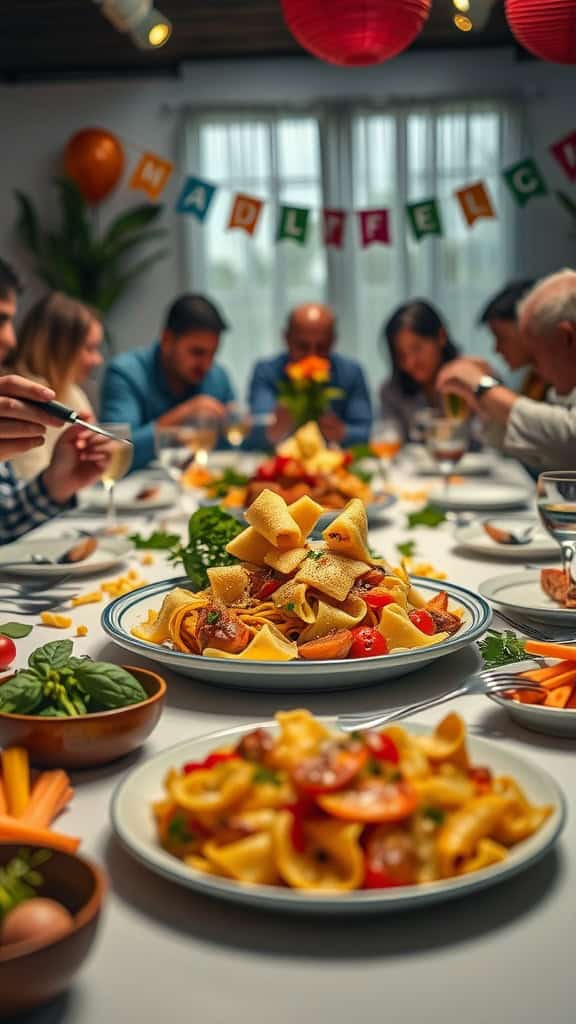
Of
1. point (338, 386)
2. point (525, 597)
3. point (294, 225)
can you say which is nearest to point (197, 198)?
point (294, 225)

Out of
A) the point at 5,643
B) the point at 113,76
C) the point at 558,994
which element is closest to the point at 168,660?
the point at 5,643

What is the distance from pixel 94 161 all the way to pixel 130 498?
5.19 meters

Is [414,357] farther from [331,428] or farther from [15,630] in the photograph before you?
[15,630]

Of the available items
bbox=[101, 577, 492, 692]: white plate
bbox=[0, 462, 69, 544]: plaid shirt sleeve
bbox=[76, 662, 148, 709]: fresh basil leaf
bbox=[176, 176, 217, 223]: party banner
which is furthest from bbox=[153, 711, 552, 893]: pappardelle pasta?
bbox=[176, 176, 217, 223]: party banner

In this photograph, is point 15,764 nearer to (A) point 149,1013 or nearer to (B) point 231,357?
(A) point 149,1013

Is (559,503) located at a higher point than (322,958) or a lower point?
higher

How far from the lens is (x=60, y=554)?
185 centimetres

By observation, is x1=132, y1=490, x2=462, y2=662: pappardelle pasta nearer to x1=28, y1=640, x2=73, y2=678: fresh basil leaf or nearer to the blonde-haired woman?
x1=28, y1=640, x2=73, y2=678: fresh basil leaf

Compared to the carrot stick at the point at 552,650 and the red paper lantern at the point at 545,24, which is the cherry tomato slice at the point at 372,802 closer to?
the carrot stick at the point at 552,650

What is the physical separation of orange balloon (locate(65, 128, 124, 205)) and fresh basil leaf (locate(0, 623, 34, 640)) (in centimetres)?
651

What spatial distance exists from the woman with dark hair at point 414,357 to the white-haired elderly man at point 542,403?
236 cm

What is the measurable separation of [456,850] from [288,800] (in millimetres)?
113

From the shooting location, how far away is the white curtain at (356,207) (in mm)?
7539

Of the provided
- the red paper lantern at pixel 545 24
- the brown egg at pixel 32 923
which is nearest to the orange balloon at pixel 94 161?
the red paper lantern at pixel 545 24
